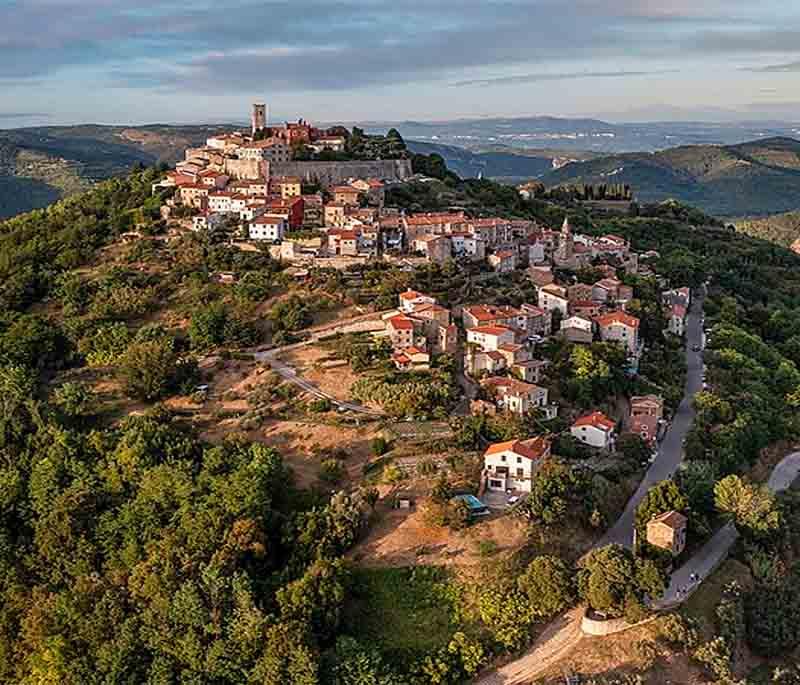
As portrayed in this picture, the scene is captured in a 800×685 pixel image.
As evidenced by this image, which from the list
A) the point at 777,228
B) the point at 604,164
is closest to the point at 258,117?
the point at 777,228

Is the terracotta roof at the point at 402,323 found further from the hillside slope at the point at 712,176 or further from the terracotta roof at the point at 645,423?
the hillside slope at the point at 712,176

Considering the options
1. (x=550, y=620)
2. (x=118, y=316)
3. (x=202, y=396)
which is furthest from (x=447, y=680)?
(x=118, y=316)

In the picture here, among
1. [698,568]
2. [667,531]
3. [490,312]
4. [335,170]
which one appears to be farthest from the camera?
[335,170]

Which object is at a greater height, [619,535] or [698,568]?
[619,535]

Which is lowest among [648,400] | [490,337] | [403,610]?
[403,610]

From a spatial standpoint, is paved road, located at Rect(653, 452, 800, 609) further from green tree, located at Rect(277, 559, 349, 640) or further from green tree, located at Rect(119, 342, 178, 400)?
green tree, located at Rect(119, 342, 178, 400)

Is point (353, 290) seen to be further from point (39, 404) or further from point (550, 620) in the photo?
point (550, 620)

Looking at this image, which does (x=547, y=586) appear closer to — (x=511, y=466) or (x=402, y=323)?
(x=511, y=466)
